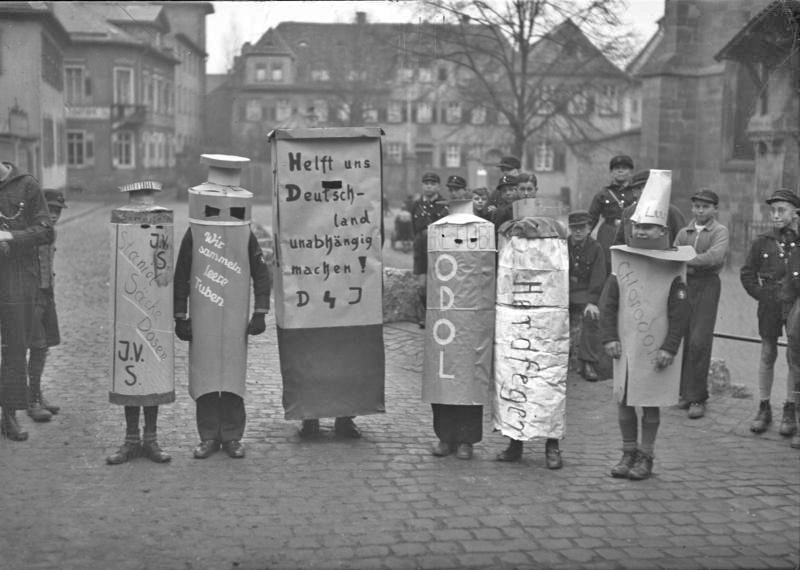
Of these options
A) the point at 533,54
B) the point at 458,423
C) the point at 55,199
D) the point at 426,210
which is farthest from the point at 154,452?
the point at 533,54

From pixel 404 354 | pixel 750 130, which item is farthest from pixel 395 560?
pixel 750 130

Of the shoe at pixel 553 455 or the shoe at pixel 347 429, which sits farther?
the shoe at pixel 347 429

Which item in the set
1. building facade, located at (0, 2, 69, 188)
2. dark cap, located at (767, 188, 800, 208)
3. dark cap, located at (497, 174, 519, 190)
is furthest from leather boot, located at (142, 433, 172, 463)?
building facade, located at (0, 2, 69, 188)

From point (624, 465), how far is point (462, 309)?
58.2 inches

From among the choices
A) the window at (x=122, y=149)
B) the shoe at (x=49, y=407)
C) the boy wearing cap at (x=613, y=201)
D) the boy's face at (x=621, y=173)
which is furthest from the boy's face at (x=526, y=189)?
the window at (x=122, y=149)

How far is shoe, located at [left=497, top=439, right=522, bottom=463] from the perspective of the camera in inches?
307

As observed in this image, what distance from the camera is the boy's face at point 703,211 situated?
9.43 metres

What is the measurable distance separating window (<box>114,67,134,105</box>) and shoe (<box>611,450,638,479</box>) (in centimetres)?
5291

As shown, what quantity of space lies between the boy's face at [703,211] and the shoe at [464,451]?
3073 millimetres

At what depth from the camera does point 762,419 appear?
9055 mm

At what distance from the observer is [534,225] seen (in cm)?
757

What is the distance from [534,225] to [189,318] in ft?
7.96

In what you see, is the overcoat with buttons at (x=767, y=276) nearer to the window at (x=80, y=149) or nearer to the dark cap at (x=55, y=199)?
the dark cap at (x=55, y=199)

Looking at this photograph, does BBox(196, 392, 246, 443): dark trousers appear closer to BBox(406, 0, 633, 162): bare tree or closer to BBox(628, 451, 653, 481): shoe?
BBox(628, 451, 653, 481): shoe
